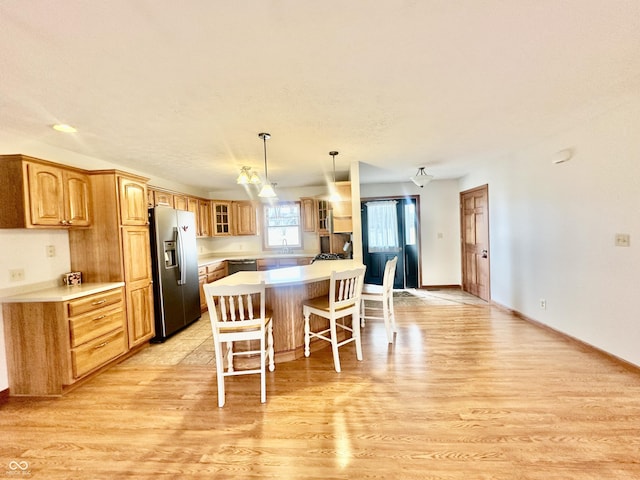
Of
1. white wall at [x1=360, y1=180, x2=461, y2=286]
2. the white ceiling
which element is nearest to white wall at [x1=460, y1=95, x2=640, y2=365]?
the white ceiling

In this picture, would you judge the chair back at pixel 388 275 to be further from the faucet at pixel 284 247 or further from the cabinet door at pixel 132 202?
the faucet at pixel 284 247

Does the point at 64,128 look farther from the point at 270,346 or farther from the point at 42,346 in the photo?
the point at 270,346

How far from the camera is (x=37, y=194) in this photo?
8.35ft

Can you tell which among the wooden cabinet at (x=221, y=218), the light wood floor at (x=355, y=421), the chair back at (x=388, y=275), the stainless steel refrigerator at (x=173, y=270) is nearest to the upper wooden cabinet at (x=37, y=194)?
the stainless steel refrigerator at (x=173, y=270)

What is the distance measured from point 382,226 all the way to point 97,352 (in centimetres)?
509

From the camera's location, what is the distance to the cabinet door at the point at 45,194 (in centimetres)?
251

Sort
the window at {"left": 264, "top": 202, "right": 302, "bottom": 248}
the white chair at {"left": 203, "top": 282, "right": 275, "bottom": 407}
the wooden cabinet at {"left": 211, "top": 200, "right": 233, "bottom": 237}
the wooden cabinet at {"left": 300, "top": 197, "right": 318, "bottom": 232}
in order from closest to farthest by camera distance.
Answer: the white chair at {"left": 203, "top": 282, "right": 275, "bottom": 407} < the wooden cabinet at {"left": 300, "top": 197, "right": 318, "bottom": 232} < the wooden cabinet at {"left": 211, "top": 200, "right": 233, "bottom": 237} < the window at {"left": 264, "top": 202, "right": 302, "bottom": 248}

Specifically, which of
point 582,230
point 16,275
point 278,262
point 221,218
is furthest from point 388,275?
point 221,218

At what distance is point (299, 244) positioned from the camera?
615 cm

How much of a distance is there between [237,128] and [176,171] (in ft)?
7.36

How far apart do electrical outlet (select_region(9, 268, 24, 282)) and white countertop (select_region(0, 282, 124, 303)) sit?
0.15 metres

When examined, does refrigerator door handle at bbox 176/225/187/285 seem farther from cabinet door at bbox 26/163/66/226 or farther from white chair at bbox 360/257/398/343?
white chair at bbox 360/257/398/343

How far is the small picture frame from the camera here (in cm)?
302

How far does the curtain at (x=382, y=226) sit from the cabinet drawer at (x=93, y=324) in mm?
4620
